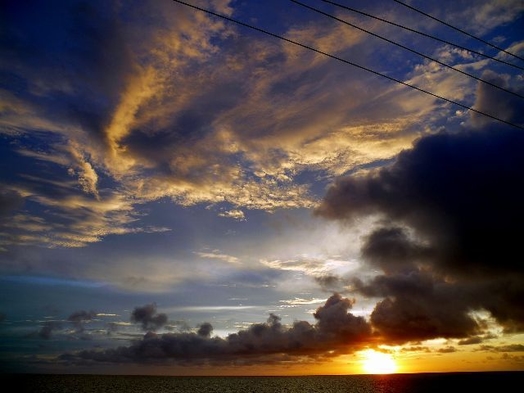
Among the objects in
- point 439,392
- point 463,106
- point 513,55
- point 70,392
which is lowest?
point 439,392

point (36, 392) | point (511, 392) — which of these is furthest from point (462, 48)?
point (511, 392)

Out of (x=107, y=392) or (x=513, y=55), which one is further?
(x=107, y=392)

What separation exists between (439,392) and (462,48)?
235 meters

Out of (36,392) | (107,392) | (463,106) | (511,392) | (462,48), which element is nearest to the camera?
(462,48)

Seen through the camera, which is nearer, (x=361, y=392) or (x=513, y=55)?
(x=513, y=55)

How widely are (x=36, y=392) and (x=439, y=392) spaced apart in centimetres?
21071

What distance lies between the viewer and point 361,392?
198 metres

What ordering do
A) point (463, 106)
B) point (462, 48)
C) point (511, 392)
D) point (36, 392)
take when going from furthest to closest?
point (511, 392) → point (36, 392) → point (463, 106) → point (462, 48)

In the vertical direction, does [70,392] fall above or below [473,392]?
above

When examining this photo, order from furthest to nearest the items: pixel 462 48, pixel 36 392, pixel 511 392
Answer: pixel 511 392 → pixel 36 392 → pixel 462 48

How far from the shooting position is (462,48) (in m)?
16.2

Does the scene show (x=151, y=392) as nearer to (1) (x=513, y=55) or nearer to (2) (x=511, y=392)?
(2) (x=511, y=392)

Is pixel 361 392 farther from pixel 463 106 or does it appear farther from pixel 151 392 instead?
pixel 463 106

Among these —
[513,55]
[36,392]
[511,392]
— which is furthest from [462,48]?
[511,392]
